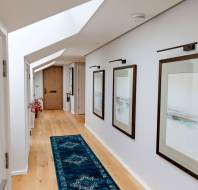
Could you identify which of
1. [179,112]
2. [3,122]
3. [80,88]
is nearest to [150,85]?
[179,112]

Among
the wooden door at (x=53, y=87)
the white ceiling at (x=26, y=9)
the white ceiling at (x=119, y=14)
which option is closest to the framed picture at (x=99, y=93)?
the white ceiling at (x=119, y=14)

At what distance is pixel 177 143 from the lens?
2.18 metres

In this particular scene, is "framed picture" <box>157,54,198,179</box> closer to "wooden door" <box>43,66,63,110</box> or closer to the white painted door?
the white painted door

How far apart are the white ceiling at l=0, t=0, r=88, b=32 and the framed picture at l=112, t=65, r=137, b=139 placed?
75.3 inches

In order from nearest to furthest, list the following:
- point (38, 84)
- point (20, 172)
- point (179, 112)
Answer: point (179, 112)
point (20, 172)
point (38, 84)

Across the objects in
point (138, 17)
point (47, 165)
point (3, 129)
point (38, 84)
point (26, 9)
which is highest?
point (138, 17)

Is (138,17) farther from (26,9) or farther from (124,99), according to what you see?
(26,9)

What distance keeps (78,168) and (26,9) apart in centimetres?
286

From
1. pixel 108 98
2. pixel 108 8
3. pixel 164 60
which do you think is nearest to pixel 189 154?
pixel 164 60

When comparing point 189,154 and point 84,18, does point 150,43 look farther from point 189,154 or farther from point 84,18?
point 189,154

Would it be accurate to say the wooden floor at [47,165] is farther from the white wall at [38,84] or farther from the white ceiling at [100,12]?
the white wall at [38,84]

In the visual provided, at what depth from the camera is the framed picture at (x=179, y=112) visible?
194cm

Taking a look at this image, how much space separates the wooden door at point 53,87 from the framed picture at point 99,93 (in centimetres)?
576

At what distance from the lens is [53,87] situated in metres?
10.9
